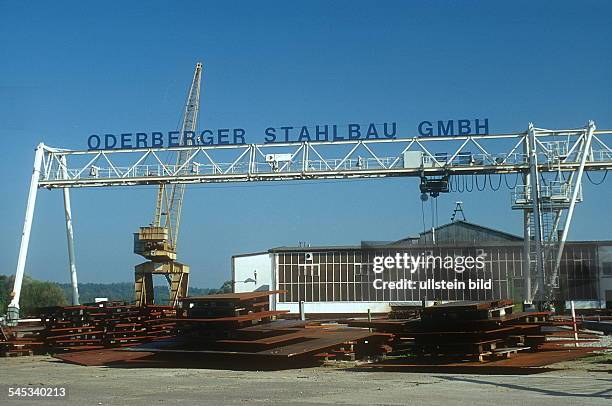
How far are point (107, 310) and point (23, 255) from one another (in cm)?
1638

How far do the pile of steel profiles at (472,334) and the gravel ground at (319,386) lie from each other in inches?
68.5

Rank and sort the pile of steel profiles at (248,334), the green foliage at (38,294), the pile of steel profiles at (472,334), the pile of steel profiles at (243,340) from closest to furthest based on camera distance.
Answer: the pile of steel profiles at (472,334)
the pile of steel profiles at (243,340)
the pile of steel profiles at (248,334)
the green foliage at (38,294)

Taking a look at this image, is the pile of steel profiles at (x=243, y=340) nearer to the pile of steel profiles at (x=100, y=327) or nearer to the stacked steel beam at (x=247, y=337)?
the stacked steel beam at (x=247, y=337)

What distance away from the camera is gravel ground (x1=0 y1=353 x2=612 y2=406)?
13742mm

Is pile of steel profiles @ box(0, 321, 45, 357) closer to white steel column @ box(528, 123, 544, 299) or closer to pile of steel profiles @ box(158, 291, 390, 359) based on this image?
pile of steel profiles @ box(158, 291, 390, 359)

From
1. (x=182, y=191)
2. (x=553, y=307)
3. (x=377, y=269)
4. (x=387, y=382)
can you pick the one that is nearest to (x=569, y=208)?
(x=553, y=307)

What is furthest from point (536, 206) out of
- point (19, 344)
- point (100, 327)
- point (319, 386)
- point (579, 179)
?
point (319, 386)

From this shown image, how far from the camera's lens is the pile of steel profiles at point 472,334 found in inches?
780

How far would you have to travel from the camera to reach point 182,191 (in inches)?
3095

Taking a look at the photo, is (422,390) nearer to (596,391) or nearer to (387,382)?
(387,382)

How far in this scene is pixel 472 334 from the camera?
64.8 ft

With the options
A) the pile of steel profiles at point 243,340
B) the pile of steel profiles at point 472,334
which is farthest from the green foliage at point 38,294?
the pile of steel profiles at point 472,334

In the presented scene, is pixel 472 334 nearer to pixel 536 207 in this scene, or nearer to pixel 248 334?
pixel 248 334

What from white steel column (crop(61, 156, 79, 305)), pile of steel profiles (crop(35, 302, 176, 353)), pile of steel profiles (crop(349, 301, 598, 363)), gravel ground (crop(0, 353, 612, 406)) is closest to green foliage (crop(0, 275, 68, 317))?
white steel column (crop(61, 156, 79, 305))
